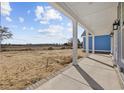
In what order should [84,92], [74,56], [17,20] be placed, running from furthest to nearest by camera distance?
[17,20] < [74,56] < [84,92]

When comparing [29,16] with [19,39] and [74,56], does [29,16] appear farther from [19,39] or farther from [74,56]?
[74,56]

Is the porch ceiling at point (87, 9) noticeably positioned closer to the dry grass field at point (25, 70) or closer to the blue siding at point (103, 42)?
the dry grass field at point (25, 70)

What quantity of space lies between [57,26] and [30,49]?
4.87m

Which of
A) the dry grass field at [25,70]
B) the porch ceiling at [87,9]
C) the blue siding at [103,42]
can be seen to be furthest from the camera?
the blue siding at [103,42]

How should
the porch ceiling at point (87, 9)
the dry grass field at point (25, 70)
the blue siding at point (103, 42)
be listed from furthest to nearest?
1. the blue siding at point (103, 42)
2. the dry grass field at point (25, 70)
3. the porch ceiling at point (87, 9)

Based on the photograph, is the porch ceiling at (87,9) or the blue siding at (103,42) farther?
the blue siding at (103,42)

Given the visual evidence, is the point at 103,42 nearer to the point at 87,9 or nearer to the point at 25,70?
the point at 25,70

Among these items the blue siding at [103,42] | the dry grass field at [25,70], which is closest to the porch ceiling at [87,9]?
the dry grass field at [25,70]

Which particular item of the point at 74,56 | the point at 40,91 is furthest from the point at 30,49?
the point at 40,91

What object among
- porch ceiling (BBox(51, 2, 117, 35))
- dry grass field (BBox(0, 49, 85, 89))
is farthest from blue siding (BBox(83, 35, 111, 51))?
porch ceiling (BBox(51, 2, 117, 35))

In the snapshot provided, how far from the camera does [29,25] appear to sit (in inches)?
815

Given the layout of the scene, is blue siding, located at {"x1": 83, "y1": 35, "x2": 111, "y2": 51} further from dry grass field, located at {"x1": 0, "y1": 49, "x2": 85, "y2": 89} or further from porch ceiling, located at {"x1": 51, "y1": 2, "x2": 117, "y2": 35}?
porch ceiling, located at {"x1": 51, "y1": 2, "x2": 117, "y2": 35}

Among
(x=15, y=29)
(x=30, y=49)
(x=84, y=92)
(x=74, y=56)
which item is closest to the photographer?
(x=84, y=92)

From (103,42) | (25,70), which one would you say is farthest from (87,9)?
(103,42)
